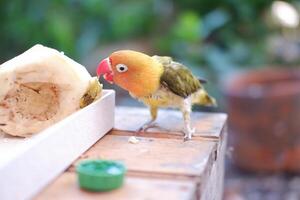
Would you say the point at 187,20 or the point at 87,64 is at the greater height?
the point at 187,20

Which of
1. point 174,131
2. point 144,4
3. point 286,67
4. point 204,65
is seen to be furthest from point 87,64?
point 174,131

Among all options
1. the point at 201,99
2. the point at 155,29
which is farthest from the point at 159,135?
the point at 155,29

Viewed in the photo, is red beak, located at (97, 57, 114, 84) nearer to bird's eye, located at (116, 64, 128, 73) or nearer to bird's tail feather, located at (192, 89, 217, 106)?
bird's eye, located at (116, 64, 128, 73)

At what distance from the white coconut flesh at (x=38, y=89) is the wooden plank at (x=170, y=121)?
0.44ft

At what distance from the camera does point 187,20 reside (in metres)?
2.63

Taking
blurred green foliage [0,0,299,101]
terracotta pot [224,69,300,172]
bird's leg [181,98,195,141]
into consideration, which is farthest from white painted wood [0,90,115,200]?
blurred green foliage [0,0,299,101]

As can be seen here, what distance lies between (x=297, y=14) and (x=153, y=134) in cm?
205

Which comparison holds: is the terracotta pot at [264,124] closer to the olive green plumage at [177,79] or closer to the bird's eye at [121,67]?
the olive green plumage at [177,79]

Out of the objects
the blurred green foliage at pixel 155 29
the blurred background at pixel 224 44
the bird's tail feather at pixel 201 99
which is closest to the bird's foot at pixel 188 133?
the bird's tail feather at pixel 201 99

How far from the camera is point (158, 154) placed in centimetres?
85

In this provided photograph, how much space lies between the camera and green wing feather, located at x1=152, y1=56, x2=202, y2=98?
1011 millimetres

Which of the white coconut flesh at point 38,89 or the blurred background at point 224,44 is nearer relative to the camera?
the white coconut flesh at point 38,89

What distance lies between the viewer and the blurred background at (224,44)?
7.79 ft

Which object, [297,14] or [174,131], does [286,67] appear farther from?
[174,131]
